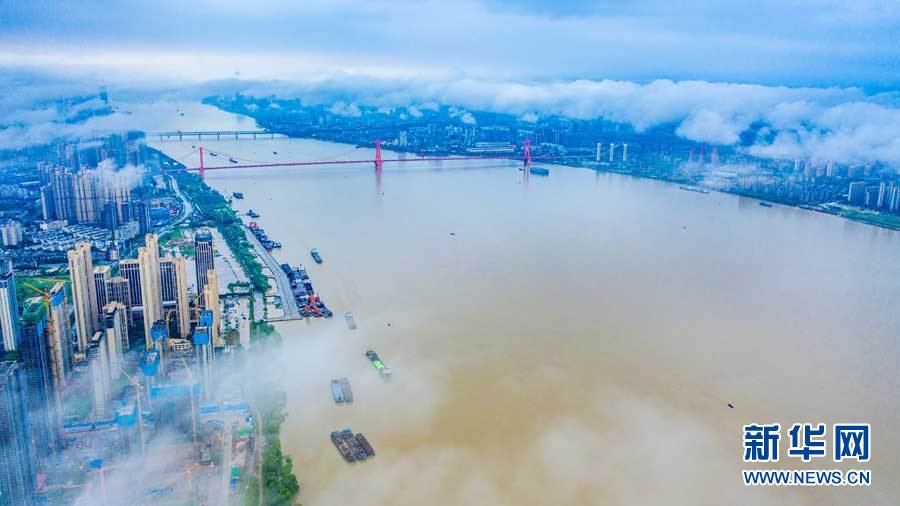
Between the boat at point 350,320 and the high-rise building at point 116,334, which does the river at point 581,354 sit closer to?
the boat at point 350,320

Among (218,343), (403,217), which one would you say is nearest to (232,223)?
(403,217)

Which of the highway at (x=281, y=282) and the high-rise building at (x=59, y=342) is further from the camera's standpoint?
the highway at (x=281, y=282)

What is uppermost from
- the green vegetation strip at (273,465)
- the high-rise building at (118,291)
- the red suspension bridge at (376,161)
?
the red suspension bridge at (376,161)

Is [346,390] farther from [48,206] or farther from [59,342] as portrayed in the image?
[48,206]

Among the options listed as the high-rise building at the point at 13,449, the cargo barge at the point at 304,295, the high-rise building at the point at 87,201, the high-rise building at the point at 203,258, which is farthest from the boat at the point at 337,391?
the high-rise building at the point at 87,201

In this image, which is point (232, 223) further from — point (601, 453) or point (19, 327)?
point (601, 453)

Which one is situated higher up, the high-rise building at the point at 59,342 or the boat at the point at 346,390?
the high-rise building at the point at 59,342

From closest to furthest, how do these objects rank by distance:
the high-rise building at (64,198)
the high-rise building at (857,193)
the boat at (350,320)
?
the boat at (350,320) < the high-rise building at (64,198) < the high-rise building at (857,193)
